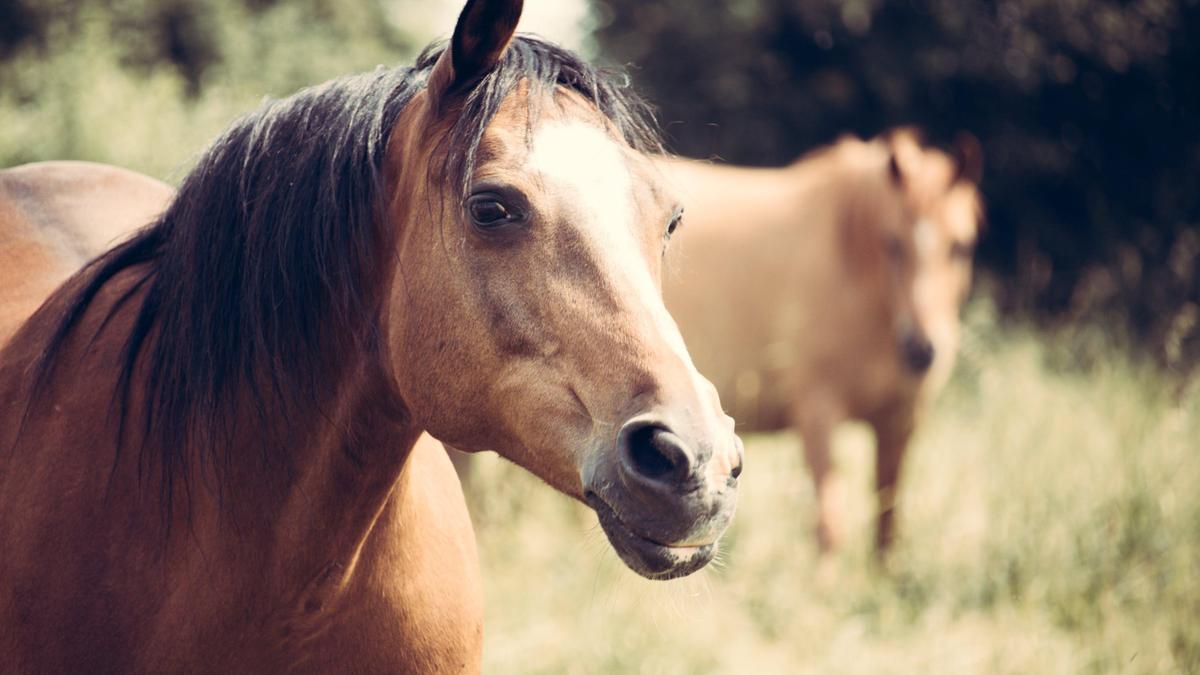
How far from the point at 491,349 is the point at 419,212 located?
0.90ft

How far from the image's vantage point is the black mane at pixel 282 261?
1.71 m

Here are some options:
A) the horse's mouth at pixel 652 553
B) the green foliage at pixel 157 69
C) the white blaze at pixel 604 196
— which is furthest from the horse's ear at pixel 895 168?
the horse's mouth at pixel 652 553

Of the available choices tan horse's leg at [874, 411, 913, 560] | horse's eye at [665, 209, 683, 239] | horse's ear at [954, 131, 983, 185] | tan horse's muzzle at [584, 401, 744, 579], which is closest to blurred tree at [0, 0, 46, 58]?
horse's ear at [954, 131, 983, 185]

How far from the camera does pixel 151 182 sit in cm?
291

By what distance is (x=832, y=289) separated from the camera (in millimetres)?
5359

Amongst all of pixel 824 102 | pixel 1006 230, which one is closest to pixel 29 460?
pixel 824 102

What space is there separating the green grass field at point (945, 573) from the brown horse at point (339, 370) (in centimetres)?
146

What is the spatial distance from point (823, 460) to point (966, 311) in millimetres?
4538

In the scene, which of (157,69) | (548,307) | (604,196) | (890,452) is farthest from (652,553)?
(157,69)

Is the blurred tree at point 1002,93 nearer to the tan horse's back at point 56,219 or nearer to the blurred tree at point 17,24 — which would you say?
the blurred tree at point 17,24

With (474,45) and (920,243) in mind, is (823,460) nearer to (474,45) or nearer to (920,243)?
(920,243)

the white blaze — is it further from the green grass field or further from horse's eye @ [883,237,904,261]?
horse's eye @ [883,237,904,261]

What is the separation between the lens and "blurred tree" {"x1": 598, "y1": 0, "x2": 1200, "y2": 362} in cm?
1030

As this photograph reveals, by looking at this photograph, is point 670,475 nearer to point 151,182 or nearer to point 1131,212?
point 151,182
